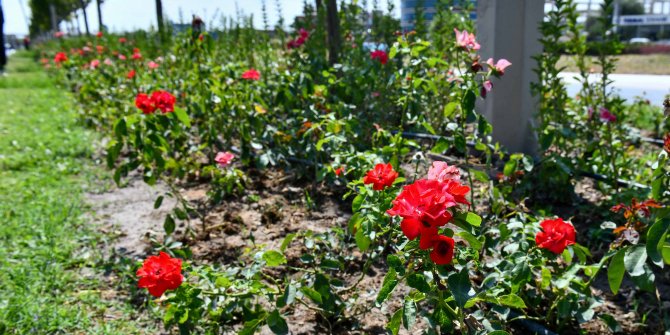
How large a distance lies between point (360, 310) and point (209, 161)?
237 cm

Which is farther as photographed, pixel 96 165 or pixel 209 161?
pixel 96 165

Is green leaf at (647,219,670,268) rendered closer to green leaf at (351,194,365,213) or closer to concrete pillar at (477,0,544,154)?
green leaf at (351,194,365,213)

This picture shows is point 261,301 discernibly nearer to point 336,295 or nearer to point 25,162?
point 336,295

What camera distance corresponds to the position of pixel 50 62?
12.7 meters

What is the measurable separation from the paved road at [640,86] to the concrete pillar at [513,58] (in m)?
2.88

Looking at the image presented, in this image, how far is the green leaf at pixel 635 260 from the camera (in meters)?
1.21

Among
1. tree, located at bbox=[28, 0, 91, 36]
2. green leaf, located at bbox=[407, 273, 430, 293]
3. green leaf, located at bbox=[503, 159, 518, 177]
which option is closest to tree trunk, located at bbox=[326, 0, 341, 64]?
green leaf, located at bbox=[503, 159, 518, 177]

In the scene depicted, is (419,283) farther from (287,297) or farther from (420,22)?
(420,22)

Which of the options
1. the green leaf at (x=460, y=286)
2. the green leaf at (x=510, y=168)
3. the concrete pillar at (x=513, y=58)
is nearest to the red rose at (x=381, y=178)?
the green leaf at (x=460, y=286)

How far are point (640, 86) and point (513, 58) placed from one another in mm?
5016

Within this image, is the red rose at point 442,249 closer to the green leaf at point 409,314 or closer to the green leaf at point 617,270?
the green leaf at point 409,314

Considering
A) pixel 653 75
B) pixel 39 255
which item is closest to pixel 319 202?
pixel 39 255

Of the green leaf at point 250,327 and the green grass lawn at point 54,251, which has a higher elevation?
the green leaf at point 250,327

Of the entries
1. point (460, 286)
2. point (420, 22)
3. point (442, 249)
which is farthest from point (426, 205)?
point (420, 22)
